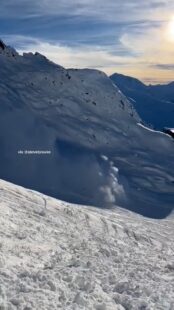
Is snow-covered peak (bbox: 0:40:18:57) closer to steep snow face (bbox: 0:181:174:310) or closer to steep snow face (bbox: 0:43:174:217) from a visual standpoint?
steep snow face (bbox: 0:43:174:217)

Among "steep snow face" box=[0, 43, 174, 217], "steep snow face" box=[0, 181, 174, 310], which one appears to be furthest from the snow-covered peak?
"steep snow face" box=[0, 181, 174, 310]

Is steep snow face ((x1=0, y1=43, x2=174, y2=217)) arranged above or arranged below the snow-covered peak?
below

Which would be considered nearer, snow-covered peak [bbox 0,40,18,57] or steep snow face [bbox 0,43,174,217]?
steep snow face [bbox 0,43,174,217]

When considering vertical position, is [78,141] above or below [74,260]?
above

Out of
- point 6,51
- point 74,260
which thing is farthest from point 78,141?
point 74,260

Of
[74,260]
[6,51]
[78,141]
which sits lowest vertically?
[74,260]

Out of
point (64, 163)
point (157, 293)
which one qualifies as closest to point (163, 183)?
point (64, 163)

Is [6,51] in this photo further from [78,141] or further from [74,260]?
[74,260]
